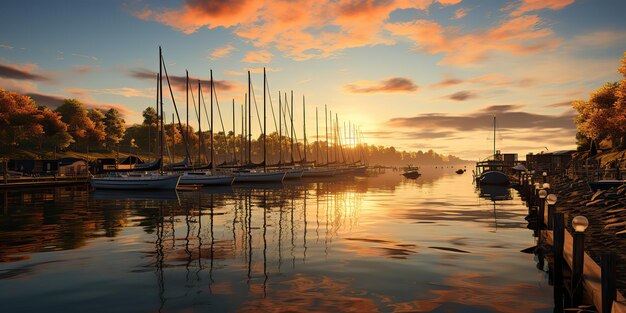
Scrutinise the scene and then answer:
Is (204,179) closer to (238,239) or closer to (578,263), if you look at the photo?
(238,239)

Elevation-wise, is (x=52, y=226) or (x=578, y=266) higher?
(x=578, y=266)

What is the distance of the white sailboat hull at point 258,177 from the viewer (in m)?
70.2

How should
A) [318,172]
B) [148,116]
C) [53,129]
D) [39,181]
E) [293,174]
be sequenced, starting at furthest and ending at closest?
1. [148,116]
2. [53,129]
3. [318,172]
4. [293,174]
5. [39,181]

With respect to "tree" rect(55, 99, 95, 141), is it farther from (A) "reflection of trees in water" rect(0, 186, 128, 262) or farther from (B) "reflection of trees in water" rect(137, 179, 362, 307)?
(B) "reflection of trees in water" rect(137, 179, 362, 307)

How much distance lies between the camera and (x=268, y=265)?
44.6 ft

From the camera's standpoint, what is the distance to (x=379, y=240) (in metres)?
18.6

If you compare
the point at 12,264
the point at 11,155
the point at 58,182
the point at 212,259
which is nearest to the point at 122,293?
the point at 212,259

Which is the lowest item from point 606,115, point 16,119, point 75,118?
point 606,115

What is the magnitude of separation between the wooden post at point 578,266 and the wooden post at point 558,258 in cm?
36

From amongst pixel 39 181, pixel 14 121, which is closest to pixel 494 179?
pixel 39 181

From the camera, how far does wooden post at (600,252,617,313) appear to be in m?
7.80

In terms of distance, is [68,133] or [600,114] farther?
[68,133]

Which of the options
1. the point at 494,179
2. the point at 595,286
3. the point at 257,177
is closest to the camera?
the point at 595,286

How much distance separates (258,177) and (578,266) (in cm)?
6290
